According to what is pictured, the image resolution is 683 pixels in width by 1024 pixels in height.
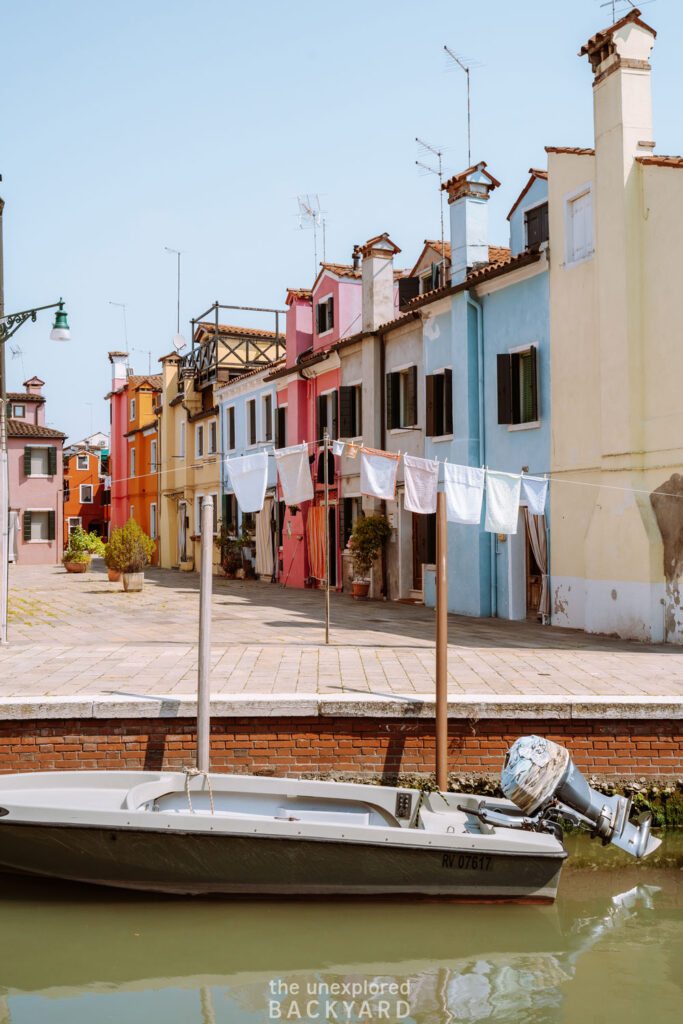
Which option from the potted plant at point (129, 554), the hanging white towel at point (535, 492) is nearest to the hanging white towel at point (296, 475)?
the hanging white towel at point (535, 492)

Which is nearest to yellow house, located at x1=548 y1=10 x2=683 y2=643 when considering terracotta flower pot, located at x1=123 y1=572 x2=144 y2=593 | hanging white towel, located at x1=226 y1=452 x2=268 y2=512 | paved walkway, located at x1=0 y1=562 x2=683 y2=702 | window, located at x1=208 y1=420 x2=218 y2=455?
paved walkway, located at x1=0 y1=562 x2=683 y2=702

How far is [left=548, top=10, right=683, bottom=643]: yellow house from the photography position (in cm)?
1277

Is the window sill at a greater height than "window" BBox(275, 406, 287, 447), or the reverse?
"window" BBox(275, 406, 287, 447)

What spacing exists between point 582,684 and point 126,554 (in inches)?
619

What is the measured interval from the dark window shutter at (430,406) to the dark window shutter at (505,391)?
2306 mm

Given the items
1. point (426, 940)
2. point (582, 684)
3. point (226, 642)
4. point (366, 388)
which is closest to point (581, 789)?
point (426, 940)

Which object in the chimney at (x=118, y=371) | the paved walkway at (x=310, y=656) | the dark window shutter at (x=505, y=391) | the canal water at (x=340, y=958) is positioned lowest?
the canal water at (x=340, y=958)

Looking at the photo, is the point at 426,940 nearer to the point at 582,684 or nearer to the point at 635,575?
the point at 582,684

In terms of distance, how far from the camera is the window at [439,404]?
17953 millimetres

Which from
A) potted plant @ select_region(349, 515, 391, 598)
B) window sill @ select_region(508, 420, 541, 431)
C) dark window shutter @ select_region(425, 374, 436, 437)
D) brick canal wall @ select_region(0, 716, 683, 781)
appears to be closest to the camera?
brick canal wall @ select_region(0, 716, 683, 781)

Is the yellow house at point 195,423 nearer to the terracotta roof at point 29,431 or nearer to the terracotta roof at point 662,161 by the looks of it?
the terracotta roof at point 29,431

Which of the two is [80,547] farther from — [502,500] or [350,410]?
[502,500]

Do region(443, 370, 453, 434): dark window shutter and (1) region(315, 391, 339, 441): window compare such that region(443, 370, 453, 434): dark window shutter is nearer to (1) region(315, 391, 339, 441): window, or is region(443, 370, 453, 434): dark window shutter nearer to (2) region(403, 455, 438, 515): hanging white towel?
(1) region(315, 391, 339, 441): window

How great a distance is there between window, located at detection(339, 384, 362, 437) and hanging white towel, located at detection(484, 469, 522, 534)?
975 cm
